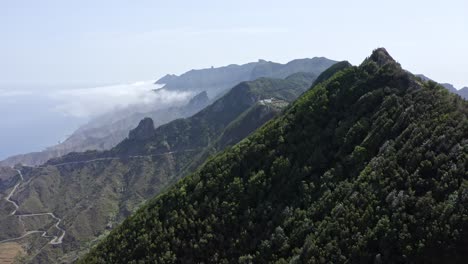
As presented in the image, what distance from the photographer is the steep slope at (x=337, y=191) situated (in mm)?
44656

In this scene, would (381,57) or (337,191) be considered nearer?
(337,191)

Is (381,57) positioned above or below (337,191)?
above

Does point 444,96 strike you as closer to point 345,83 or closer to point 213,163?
point 345,83

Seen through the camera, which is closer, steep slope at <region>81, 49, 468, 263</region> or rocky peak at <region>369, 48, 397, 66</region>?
steep slope at <region>81, 49, 468, 263</region>

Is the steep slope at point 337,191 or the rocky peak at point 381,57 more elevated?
the rocky peak at point 381,57

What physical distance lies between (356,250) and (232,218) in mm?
23176

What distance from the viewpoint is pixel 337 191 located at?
57594mm

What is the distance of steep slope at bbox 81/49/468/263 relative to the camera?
147 ft

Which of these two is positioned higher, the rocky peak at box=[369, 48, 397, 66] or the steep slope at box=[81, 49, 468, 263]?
the rocky peak at box=[369, 48, 397, 66]

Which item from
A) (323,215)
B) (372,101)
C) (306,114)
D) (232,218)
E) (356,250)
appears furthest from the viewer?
(306,114)

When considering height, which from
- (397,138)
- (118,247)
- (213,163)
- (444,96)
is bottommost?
(118,247)

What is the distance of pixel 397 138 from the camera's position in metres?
57.7

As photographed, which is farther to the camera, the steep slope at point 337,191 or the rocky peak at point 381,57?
the rocky peak at point 381,57

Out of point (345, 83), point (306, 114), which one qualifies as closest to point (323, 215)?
point (306, 114)
